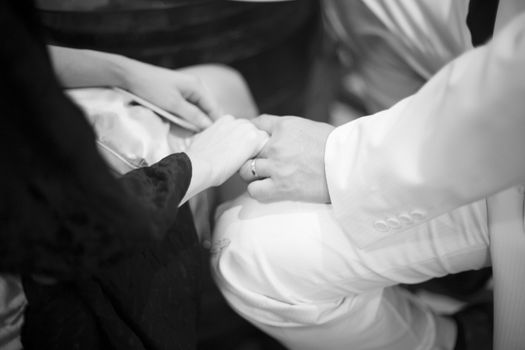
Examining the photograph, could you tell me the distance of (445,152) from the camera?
17.4 inches

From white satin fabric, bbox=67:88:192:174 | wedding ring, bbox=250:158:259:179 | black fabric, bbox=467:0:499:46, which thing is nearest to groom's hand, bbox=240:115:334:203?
wedding ring, bbox=250:158:259:179

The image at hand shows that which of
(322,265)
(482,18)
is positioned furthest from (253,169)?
(482,18)

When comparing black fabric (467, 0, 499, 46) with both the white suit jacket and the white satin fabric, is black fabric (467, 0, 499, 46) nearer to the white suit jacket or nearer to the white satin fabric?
the white suit jacket

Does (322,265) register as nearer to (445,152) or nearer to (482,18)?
(445,152)

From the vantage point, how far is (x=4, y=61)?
31cm

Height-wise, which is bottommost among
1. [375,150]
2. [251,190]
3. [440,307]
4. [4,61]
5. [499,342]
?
[440,307]

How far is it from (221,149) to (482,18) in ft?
1.45

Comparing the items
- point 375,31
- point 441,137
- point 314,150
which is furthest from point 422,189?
point 375,31

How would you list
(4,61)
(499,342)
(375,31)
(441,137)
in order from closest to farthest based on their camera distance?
(4,61)
(441,137)
(499,342)
(375,31)

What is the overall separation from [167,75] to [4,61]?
36 centimetres

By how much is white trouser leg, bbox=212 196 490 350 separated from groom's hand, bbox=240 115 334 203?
2 centimetres

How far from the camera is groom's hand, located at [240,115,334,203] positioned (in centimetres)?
58

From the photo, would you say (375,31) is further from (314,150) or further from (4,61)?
→ (4,61)

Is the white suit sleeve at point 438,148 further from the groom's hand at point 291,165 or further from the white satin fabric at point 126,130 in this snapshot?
the white satin fabric at point 126,130
